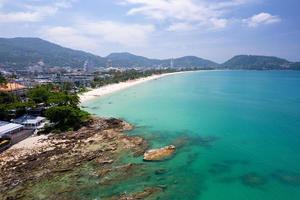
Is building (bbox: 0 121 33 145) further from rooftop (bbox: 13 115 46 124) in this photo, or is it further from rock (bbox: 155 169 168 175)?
rock (bbox: 155 169 168 175)

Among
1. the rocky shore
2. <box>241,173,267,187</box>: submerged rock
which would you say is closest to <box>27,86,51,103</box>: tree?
the rocky shore

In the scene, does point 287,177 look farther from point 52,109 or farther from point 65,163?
point 52,109

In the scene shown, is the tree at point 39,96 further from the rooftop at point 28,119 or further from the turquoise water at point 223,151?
the turquoise water at point 223,151

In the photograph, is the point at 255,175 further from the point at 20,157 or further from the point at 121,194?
the point at 20,157

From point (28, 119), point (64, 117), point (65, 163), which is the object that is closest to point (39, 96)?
point (28, 119)

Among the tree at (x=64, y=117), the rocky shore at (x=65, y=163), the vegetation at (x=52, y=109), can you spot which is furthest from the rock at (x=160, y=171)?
the tree at (x=64, y=117)

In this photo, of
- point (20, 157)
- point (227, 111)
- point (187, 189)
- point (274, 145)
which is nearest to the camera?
point (187, 189)

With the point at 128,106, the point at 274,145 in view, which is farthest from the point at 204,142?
the point at 128,106
